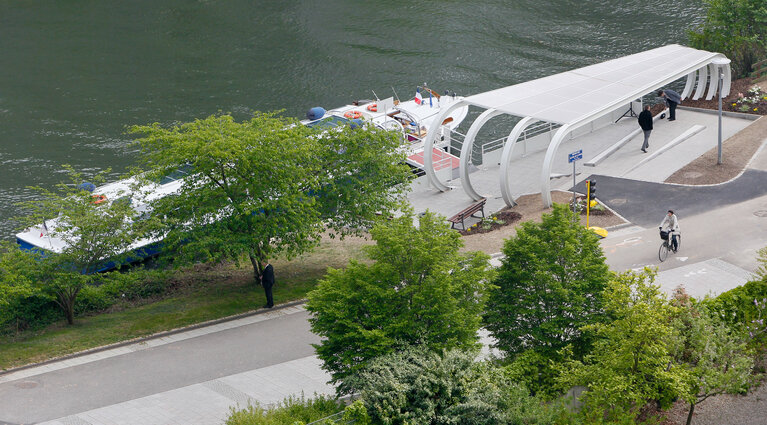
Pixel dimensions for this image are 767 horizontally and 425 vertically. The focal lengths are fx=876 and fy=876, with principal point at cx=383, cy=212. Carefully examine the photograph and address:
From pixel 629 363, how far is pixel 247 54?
138ft

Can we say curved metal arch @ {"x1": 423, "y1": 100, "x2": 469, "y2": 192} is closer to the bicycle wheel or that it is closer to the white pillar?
the white pillar

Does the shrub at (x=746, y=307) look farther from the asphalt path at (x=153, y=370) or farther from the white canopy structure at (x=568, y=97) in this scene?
the asphalt path at (x=153, y=370)

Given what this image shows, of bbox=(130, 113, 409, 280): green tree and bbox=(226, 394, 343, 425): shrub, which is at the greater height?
bbox=(130, 113, 409, 280): green tree

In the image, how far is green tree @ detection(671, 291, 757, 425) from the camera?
16.9 m

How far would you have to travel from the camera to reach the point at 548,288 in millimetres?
18984

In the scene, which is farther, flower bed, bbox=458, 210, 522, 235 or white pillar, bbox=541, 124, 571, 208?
flower bed, bbox=458, 210, 522, 235

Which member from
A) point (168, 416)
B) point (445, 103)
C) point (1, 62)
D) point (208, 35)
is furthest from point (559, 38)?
point (168, 416)

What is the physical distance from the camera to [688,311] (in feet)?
61.1

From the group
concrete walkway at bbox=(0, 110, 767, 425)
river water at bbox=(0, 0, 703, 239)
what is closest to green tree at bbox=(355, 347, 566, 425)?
concrete walkway at bbox=(0, 110, 767, 425)

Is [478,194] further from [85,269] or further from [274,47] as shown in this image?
[274,47]

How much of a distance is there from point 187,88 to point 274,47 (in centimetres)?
797

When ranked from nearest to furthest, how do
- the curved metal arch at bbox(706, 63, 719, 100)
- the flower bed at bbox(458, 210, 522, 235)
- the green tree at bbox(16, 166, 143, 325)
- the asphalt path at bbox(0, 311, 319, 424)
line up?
1. the asphalt path at bbox(0, 311, 319, 424)
2. the green tree at bbox(16, 166, 143, 325)
3. the flower bed at bbox(458, 210, 522, 235)
4. the curved metal arch at bbox(706, 63, 719, 100)

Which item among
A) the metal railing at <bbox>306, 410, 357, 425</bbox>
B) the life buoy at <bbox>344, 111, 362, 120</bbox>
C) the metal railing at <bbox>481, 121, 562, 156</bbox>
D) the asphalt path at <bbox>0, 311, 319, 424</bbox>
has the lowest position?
the asphalt path at <bbox>0, 311, 319, 424</bbox>

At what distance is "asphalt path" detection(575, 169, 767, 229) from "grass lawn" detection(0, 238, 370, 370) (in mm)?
9054
